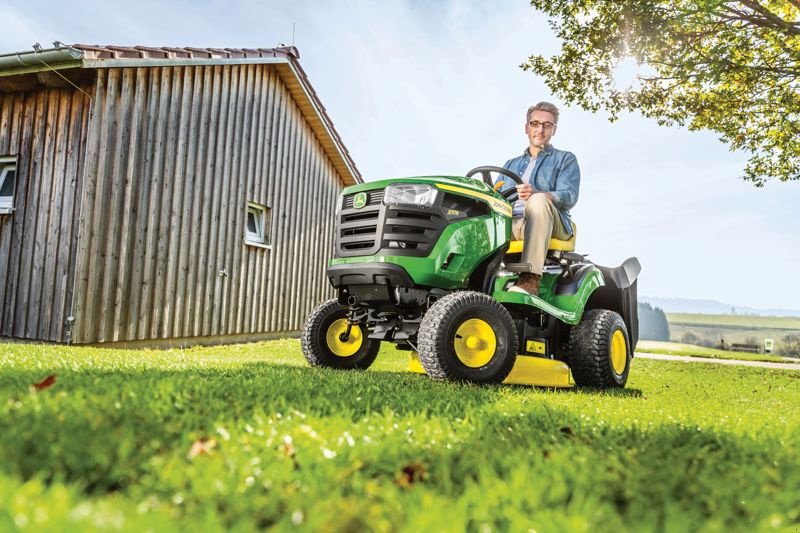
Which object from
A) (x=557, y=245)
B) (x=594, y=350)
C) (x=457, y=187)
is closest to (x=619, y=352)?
(x=594, y=350)

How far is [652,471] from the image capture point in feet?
5.97

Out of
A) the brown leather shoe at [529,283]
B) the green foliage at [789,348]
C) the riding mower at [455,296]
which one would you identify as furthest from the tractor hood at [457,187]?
the green foliage at [789,348]

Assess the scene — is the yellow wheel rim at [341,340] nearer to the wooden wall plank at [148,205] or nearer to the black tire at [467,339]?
the black tire at [467,339]

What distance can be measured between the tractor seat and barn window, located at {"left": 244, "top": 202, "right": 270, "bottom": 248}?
6628mm

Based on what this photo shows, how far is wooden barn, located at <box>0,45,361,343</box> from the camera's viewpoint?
746 cm

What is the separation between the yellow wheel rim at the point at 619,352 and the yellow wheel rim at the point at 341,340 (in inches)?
84.1

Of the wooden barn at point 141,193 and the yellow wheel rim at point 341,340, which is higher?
the wooden barn at point 141,193

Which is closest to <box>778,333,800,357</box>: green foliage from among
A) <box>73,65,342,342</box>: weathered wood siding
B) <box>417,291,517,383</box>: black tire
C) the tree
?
the tree

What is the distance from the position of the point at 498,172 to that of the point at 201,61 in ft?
19.0

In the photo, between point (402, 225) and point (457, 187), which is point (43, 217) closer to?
point (402, 225)

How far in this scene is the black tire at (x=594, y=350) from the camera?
496 cm

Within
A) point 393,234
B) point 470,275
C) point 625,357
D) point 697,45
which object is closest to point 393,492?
point 393,234

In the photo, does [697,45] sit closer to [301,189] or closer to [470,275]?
[301,189]

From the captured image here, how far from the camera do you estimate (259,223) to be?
1087 centimetres
